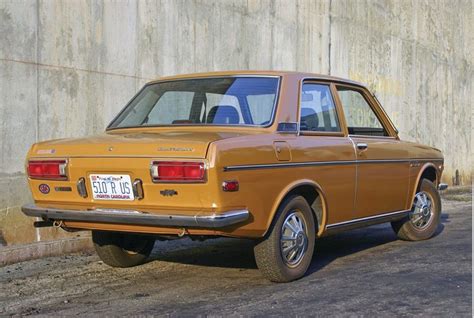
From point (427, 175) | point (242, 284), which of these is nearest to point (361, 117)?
point (427, 175)

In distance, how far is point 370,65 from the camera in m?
13.5

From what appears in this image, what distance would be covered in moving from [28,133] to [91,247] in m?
1.39

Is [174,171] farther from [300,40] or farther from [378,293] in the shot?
[300,40]

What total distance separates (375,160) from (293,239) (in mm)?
1526

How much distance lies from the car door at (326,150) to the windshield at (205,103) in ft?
1.16

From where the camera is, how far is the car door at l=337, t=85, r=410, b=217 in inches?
241

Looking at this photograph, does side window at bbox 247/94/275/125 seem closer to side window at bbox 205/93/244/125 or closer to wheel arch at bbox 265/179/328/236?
side window at bbox 205/93/244/125

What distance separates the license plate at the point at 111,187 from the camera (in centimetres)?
473

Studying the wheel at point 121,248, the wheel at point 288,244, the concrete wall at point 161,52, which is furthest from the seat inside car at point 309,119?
the concrete wall at point 161,52

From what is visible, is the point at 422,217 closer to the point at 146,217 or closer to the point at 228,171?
the point at 228,171

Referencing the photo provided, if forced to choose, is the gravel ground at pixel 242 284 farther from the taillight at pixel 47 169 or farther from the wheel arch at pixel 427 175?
the taillight at pixel 47 169

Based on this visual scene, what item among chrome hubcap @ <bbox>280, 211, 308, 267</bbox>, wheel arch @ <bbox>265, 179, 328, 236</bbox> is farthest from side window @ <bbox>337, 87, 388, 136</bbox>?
chrome hubcap @ <bbox>280, 211, 308, 267</bbox>

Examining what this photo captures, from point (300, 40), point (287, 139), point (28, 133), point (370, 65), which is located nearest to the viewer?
point (287, 139)

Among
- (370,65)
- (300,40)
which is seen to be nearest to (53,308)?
(300,40)
